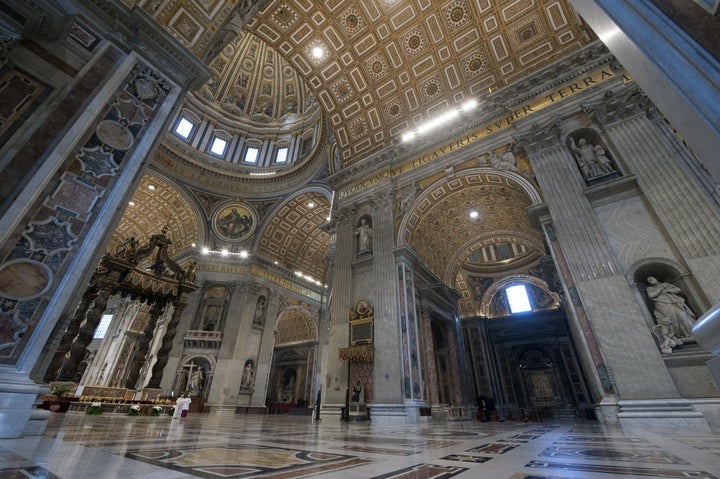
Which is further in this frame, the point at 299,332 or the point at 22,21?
the point at 299,332

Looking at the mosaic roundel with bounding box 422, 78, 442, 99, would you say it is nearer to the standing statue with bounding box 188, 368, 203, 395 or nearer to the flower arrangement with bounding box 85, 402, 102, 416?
the flower arrangement with bounding box 85, 402, 102, 416

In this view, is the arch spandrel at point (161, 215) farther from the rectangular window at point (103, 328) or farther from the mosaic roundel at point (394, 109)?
the mosaic roundel at point (394, 109)

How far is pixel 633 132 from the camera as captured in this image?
7.44m

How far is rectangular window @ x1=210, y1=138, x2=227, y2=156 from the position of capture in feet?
64.0

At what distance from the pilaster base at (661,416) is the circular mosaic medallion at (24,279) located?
8.88m

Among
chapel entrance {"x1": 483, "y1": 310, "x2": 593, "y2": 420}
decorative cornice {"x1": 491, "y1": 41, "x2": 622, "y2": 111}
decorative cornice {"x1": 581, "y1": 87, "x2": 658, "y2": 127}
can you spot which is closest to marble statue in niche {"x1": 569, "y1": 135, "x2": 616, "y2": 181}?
decorative cornice {"x1": 581, "y1": 87, "x2": 658, "y2": 127}

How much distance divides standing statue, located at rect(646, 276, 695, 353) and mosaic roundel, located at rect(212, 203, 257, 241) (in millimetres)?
17908

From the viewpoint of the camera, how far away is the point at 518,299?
18.3 metres

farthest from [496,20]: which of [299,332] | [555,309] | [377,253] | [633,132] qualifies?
[299,332]

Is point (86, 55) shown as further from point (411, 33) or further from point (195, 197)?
point (195, 197)

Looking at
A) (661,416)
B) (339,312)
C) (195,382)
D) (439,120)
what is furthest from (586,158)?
(195,382)

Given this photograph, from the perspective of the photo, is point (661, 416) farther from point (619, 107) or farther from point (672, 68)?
point (619, 107)

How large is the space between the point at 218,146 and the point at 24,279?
18131 millimetres

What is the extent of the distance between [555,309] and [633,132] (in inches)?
478
